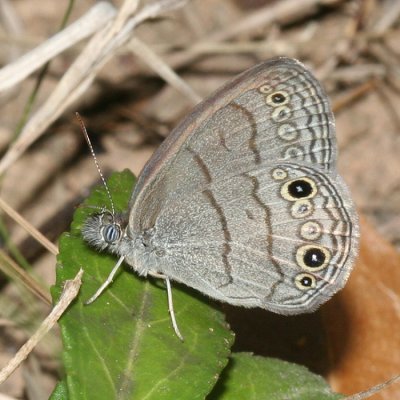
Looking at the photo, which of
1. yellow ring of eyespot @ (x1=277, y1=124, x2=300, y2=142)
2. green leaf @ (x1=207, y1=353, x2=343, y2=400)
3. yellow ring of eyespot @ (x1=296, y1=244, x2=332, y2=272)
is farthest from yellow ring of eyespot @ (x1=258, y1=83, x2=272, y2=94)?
green leaf @ (x1=207, y1=353, x2=343, y2=400)

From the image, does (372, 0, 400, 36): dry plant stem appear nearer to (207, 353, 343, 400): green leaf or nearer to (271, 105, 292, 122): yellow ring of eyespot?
(271, 105, 292, 122): yellow ring of eyespot

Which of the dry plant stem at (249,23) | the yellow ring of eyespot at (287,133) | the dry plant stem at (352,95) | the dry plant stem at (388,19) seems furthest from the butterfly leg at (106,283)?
the dry plant stem at (388,19)

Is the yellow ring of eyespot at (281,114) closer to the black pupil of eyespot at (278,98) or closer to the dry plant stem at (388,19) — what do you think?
the black pupil of eyespot at (278,98)

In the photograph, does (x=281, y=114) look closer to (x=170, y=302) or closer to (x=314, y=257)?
(x=314, y=257)

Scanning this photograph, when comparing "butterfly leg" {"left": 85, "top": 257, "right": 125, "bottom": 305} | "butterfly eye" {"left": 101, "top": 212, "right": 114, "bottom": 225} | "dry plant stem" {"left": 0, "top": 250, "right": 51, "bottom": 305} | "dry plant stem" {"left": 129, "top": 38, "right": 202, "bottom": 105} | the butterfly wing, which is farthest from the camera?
"dry plant stem" {"left": 129, "top": 38, "right": 202, "bottom": 105}

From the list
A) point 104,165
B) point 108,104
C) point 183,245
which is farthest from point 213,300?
point 108,104

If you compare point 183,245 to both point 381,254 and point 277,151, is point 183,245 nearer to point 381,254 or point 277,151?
point 277,151

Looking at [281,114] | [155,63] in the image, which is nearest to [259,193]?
[281,114]
